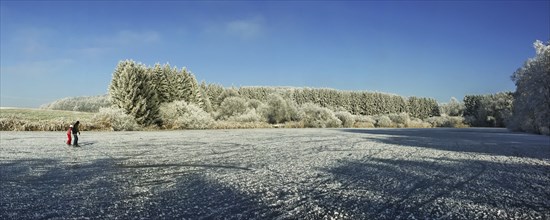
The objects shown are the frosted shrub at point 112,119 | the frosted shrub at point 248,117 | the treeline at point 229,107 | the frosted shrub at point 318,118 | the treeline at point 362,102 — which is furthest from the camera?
the treeline at point 362,102

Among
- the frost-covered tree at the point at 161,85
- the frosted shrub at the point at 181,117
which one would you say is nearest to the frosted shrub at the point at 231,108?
the frost-covered tree at the point at 161,85

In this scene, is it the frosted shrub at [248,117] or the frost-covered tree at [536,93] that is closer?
the frost-covered tree at [536,93]

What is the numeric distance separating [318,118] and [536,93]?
119 ft

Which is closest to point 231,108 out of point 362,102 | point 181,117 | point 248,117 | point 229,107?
point 229,107

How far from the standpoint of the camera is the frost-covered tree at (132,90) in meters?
44.1

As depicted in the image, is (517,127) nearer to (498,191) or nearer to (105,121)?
(498,191)

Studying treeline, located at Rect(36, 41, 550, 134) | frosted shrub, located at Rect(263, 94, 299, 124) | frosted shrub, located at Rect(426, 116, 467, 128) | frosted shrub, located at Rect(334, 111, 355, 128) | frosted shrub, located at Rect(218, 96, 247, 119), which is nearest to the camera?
treeline, located at Rect(36, 41, 550, 134)

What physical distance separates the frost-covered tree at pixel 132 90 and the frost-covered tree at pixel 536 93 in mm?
42849

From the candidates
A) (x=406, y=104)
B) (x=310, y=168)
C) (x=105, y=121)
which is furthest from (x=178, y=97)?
(x=406, y=104)

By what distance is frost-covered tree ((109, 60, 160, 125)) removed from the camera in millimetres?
44062

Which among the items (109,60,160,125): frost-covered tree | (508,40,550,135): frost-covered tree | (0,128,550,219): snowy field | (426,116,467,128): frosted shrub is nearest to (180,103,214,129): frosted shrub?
(109,60,160,125): frost-covered tree

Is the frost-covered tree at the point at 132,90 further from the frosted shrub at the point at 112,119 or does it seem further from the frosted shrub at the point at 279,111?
the frosted shrub at the point at 279,111

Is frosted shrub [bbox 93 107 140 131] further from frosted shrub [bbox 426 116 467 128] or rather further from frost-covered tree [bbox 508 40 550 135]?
frosted shrub [bbox 426 116 467 128]

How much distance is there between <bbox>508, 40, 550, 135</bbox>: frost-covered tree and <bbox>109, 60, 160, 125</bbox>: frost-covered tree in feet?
141
